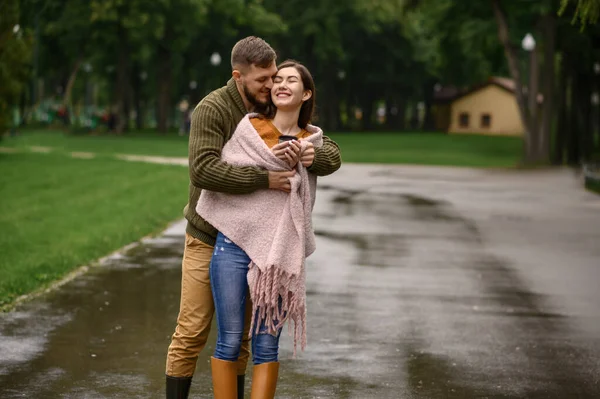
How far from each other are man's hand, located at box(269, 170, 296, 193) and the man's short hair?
0.47 meters

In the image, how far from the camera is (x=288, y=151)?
201 inches

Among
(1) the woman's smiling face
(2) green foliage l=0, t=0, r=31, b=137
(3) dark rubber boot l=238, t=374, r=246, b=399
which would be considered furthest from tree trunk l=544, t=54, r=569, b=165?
(1) the woman's smiling face

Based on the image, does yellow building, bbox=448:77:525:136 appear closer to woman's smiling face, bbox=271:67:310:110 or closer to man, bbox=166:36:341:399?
man, bbox=166:36:341:399

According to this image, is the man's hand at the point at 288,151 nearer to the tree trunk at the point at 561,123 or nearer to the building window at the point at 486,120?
the tree trunk at the point at 561,123

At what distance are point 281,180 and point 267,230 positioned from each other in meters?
0.21

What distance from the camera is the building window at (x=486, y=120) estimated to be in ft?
330

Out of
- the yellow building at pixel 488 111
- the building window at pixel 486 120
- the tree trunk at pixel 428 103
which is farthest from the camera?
the building window at pixel 486 120

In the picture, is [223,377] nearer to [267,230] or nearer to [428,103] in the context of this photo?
[267,230]

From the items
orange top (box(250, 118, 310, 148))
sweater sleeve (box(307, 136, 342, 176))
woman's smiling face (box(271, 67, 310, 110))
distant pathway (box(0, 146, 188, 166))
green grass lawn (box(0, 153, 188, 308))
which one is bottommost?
distant pathway (box(0, 146, 188, 166))

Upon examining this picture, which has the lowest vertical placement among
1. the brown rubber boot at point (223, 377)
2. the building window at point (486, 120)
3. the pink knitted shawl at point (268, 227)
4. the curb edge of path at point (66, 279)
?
the building window at point (486, 120)

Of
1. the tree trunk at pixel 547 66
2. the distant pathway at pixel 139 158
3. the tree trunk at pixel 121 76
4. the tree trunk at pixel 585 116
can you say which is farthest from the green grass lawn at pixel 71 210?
the tree trunk at pixel 121 76

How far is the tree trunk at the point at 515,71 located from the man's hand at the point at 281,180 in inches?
1360

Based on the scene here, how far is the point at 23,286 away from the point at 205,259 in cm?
538

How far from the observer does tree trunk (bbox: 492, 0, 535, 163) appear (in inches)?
1551
